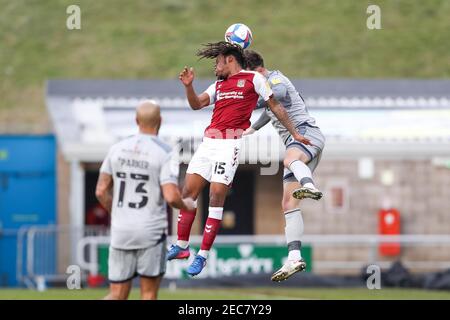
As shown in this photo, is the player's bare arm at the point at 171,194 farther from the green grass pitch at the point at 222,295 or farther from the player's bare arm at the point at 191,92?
the green grass pitch at the point at 222,295

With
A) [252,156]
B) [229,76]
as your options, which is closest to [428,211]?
[252,156]

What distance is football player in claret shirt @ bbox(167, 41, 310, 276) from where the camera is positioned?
15258 mm

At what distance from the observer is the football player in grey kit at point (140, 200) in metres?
13.1

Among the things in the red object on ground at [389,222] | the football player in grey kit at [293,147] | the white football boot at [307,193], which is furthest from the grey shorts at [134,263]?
the red object on ground at [389,222]

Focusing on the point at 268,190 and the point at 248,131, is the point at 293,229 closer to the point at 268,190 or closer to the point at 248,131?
the point at 248,131

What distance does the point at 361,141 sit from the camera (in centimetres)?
3159

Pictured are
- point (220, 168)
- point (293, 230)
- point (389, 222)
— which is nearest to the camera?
point (220, 168)

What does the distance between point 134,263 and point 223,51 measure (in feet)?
9.87

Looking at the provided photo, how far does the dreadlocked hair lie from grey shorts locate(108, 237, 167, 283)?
2684 millimetres

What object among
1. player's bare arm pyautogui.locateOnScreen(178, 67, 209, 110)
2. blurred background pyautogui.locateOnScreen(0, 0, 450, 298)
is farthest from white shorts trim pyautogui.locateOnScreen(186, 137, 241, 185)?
blurred background pyautogui.locateOnScreen(0, 0, 450, 298)

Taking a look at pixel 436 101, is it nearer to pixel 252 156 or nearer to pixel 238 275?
pixel 252 156

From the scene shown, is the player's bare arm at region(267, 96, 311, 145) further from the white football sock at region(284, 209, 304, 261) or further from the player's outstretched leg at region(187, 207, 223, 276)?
the player's outstretched leg at region(187, 207, 223, 276)

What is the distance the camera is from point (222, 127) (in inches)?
608

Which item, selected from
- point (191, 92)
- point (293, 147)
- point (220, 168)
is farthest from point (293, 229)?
point (191, 92)
